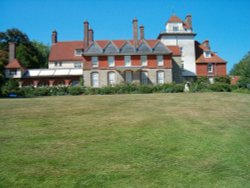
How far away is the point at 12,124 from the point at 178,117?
24.5 ft

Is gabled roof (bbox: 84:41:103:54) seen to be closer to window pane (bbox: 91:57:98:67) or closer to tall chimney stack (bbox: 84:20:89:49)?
window pane (bbox: 91:57:98:67)

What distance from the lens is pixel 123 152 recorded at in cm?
786

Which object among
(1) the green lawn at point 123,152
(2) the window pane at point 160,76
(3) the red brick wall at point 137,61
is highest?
(3) the red brick wall at point 137,61

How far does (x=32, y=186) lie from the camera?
584 centimetres

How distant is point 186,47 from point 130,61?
1370 centimetres

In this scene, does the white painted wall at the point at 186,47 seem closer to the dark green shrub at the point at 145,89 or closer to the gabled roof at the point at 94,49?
the gabled roof at the point at 94,49

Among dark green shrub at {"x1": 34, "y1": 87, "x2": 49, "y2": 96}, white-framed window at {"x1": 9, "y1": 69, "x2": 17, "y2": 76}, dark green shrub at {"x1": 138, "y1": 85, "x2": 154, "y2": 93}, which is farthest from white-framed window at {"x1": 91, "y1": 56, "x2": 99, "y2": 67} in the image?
white-framed window at {"x1": 9, "y1": 69, "x2": 17, "y2": 76}

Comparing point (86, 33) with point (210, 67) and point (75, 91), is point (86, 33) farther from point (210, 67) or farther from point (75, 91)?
point (210, 67)

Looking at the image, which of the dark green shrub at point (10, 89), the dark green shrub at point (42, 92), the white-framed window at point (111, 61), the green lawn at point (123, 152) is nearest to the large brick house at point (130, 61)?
the white-framed window at point (111, 61)

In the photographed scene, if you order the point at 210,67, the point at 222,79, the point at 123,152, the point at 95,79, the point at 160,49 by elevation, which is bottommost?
the point at 123,152

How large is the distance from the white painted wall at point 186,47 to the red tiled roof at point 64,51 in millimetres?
16488

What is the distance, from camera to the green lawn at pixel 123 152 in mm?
6266

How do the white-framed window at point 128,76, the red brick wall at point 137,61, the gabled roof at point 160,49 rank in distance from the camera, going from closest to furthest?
the red brick wall at point 137,61 < the gabled roof at point 160,49 < the white-framed window at point 128,76

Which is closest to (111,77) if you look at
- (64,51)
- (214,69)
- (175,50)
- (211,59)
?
(175,50)
